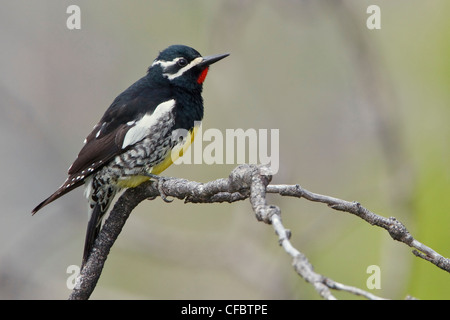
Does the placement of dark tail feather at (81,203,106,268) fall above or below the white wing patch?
below

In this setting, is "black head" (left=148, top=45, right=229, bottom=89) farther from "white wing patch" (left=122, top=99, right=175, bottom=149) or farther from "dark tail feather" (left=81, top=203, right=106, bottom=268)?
"dark tail feather" (left=81, top=203, right=106, bottom=268)

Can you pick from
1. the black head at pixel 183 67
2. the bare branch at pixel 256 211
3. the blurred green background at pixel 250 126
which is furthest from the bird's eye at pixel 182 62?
the bare branch at pixel 256 211

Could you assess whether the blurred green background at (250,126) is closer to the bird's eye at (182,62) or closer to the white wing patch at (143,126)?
the bird's eye at (182,62)

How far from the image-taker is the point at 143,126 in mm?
3223

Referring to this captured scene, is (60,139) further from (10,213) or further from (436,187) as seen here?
(436,187)

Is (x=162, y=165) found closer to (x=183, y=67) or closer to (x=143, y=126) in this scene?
(x=143, y=126)

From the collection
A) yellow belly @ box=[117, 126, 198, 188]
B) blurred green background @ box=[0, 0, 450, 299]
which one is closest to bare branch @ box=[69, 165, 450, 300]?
yellow belly @ box=[117, 126, 198, 188]

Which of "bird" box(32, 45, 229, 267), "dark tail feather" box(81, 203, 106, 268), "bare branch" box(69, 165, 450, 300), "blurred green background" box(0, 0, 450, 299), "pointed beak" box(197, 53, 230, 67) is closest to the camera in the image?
"bare branch" box(69, 165, 450, 300)

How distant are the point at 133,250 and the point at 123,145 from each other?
A: 1182 millimetres

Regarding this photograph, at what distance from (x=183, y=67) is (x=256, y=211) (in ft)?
6.59

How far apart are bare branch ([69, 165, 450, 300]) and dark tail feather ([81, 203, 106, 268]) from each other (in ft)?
0.76

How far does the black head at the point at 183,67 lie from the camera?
11.5 ft

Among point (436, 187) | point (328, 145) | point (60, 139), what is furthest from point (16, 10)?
point (436, 187)

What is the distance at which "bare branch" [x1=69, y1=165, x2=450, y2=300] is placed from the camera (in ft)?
4.49
